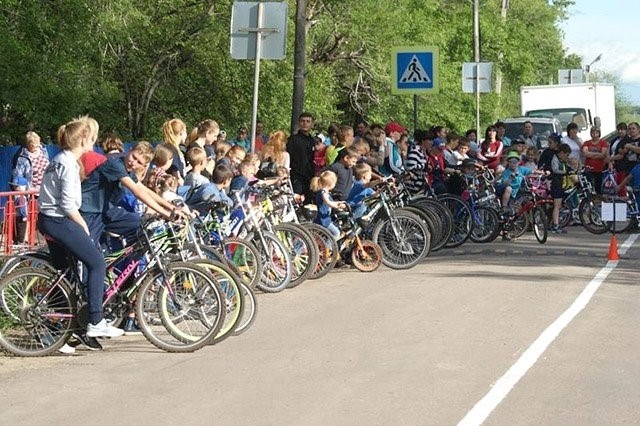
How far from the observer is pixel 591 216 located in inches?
950

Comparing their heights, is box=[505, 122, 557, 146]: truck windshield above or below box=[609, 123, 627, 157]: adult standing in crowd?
above

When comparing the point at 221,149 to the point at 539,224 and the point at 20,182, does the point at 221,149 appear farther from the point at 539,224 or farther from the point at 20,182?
the point at 539,224

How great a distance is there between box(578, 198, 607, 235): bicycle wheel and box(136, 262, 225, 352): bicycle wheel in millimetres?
13628

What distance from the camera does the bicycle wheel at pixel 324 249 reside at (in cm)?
1641

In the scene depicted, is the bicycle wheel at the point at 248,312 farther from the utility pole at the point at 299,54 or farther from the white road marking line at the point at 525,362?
the utility pole at the point at 299,54

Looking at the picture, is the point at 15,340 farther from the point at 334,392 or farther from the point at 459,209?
the point at 459,209

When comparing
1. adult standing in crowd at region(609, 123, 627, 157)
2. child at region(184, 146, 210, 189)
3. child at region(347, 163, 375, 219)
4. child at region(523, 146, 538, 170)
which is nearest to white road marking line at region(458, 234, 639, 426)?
child at region(347, 163, 375, 219)

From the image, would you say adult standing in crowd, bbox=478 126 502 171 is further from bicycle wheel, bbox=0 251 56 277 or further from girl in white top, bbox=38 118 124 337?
girl in white top, bbox=38 118 124 337

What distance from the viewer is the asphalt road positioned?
8.80 m

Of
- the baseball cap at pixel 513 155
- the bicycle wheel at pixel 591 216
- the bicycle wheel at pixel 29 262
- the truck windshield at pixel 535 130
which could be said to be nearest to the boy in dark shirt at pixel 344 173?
the bicycle wheel at pixel 29 262

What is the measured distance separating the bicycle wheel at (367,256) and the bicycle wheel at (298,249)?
5.43 ft

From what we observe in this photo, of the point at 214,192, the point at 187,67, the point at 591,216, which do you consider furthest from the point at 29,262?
the point at 187,67

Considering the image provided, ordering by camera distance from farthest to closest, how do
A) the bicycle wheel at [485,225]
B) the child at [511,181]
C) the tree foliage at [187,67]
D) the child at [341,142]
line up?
1. the tree foliage at [187,67]
2. the child at [511,181]
3. the bicycle wheel at [485,225]
4. the child at [341,142]

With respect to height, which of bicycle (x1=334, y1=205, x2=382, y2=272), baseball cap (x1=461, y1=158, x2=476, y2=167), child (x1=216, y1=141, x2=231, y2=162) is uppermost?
baseball cap (x1=461, y1=158, x2=476, y2=167)
